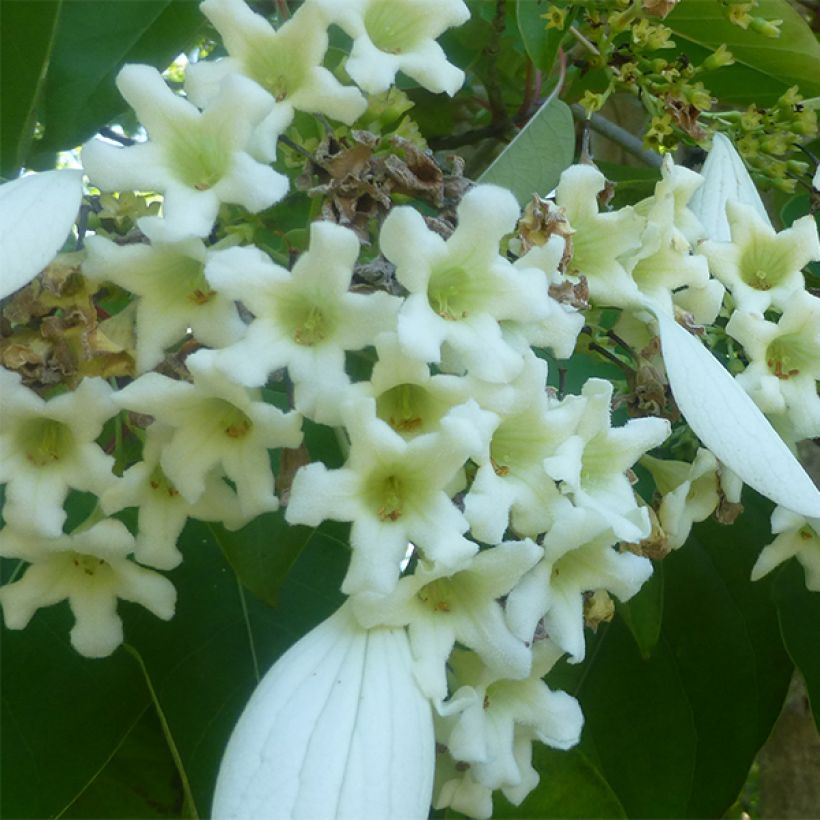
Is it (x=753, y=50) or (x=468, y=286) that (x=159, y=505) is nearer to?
(x=468, y=286)

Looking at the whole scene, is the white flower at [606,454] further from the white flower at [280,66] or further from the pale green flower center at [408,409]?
the white flower at [280,66]

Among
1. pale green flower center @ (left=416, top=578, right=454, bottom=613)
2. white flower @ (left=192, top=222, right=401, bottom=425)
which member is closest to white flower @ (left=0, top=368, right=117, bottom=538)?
white flower @ (left=192, top=222, right=401, bottom=425)

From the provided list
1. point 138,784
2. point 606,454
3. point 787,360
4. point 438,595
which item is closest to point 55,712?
point 138,784

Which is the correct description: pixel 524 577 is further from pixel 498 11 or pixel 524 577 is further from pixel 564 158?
pixel 498 11

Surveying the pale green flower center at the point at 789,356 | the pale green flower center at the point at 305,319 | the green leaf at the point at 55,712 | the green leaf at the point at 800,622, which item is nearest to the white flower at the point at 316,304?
the pale green flower center at the point at 305,319

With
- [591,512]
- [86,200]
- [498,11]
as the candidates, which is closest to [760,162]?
[498,11]
